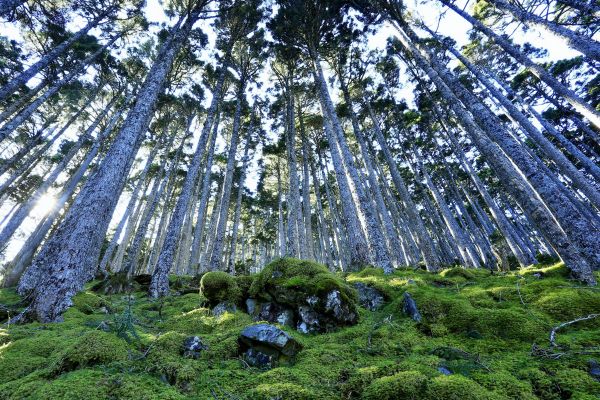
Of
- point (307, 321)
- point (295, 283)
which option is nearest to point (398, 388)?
point (307, 321)

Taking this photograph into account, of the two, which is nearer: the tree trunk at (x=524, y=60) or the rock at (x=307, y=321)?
the rock at (x=307, y=321)

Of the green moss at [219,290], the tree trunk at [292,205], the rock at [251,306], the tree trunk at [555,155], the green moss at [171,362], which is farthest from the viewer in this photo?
the tree trunk at [292,205]

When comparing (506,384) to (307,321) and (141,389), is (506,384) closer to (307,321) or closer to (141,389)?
(307,321)

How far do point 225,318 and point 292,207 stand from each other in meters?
9.88

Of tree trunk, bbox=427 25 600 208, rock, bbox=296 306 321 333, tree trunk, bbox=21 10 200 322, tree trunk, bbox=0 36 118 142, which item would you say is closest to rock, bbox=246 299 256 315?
rock, bbox=296 306 321 333

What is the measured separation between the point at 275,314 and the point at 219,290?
147cm

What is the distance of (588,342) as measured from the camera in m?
3.04

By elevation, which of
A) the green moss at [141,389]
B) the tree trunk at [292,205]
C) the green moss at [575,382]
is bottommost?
the green moss at [575,382]

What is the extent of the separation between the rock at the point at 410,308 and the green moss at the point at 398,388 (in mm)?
2122

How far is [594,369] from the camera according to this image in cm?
254

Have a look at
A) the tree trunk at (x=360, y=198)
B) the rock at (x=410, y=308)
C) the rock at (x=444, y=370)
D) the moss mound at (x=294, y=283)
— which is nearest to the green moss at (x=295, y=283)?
the moss mound at (x=294, y=283)

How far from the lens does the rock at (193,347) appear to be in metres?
3.27

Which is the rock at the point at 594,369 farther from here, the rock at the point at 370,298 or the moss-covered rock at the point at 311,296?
the rock at the point at 370,298

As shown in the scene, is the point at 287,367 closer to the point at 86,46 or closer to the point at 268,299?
the point at 268,299
